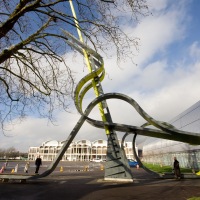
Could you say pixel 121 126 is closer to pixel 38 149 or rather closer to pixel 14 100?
pixel 14 100

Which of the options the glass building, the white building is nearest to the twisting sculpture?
the glass building

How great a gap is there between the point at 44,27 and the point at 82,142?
11645cm

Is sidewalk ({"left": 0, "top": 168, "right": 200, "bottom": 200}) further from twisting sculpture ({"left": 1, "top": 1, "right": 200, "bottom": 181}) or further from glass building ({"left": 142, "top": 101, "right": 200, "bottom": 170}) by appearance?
glass building ({"left": 142, "top": 101, "right": 200, "bottom": 170})

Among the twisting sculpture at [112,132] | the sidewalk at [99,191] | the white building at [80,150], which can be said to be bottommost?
the sidewalk at [99,191]

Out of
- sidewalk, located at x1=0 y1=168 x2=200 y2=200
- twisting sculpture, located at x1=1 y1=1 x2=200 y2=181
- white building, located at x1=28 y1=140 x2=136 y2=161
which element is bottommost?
sidewalk, located at x1=0 y1=168 x2=200 y2=200

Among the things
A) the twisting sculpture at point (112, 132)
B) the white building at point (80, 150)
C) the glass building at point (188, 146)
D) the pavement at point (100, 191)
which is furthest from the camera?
the white building at point (80, 150)

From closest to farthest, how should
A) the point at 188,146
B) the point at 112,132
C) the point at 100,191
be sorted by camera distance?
the point at 100,191, the point at 112,132, the point at 188,146

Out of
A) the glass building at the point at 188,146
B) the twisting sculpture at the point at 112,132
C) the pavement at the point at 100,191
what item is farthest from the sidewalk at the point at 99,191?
the glass building at the point at 188,146

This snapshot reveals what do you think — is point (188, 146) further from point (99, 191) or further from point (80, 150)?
point (80, 150)

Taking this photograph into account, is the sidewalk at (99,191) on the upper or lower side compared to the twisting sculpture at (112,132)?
lower

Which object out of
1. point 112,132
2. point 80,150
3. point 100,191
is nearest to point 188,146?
point 112,132

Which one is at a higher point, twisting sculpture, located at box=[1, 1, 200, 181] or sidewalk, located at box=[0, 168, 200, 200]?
twisting sculpture, located at box=[1, 1, 200, 181]

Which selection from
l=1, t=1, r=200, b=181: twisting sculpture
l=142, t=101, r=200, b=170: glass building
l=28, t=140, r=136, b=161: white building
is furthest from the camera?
l=28, t=140, r=136, b=161: white building

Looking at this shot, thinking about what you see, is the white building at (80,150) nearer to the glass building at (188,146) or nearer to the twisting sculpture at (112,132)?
the glass building at (188,146)
